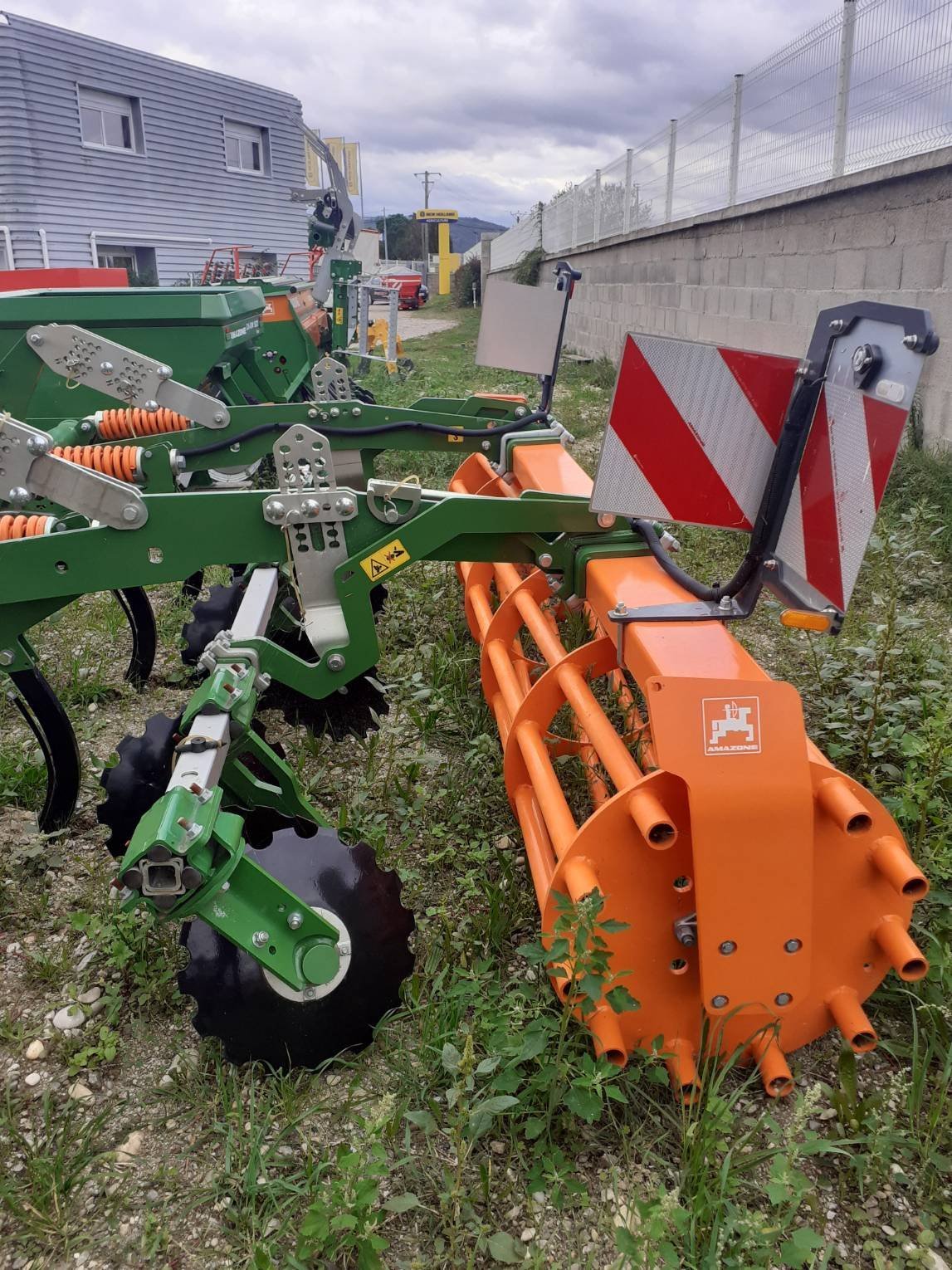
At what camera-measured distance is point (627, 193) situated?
12.2 metres

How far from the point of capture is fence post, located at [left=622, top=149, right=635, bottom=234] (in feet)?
39.4

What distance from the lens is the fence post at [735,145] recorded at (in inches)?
320

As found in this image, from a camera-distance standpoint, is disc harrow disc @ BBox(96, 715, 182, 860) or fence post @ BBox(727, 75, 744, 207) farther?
fence post @ BBox(727, 75, 744, 207)

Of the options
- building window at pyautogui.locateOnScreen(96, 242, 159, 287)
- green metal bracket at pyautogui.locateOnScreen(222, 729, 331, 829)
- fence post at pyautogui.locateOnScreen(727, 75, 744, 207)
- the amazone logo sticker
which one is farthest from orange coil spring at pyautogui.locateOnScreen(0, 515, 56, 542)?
building window at pyautogui.locateOnScreen(96, 242, 159, 287)

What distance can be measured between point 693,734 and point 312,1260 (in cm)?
112

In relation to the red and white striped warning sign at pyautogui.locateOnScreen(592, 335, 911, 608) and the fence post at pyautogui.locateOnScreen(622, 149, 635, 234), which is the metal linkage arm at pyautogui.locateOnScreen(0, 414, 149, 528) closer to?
the red and white striped warning sign at pyautogui.locateOnScreen(592, 335, 911, 608)

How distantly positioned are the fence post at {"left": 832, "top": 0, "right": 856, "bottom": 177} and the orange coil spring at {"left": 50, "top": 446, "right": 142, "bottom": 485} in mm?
5279

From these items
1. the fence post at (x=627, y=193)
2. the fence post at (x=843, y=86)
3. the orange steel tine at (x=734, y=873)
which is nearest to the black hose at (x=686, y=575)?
the orange steel tine at (x=734, y=873)

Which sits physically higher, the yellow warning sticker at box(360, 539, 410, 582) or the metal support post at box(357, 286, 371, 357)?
the metal support post at box(357, 286, 371, 357)

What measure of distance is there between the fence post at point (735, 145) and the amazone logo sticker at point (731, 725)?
24.7ft

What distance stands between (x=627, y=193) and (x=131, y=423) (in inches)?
405

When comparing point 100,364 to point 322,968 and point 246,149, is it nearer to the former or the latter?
point 322,968

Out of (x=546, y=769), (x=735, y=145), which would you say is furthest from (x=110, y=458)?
(x=735, y=145)

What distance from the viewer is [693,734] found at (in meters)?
1.71
